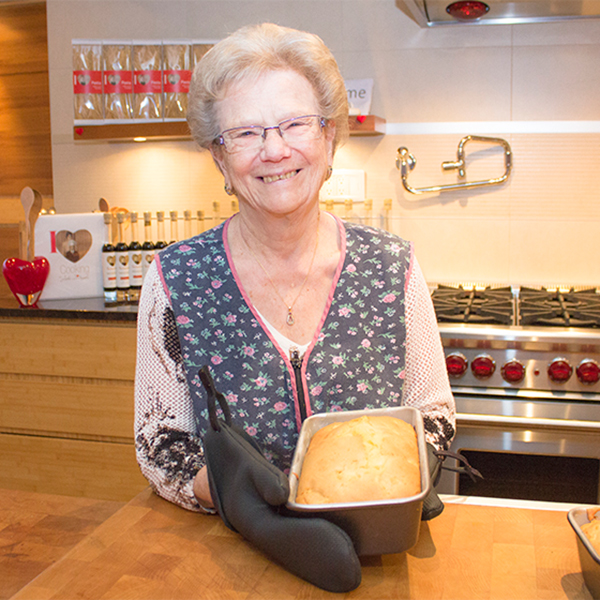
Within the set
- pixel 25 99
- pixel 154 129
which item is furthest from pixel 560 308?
pixel 25 99

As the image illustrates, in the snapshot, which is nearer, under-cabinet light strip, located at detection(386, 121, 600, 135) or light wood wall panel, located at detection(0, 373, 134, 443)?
light wood wall panel, located at detection(0, 373, 134, 443)

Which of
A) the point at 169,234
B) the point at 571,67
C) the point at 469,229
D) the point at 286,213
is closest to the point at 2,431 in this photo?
the point at 169,234

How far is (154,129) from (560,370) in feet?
5.53

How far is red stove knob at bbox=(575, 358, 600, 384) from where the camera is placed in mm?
1762

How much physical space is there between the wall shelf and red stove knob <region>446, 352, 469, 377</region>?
37.1 inches

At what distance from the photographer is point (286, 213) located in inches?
41.2

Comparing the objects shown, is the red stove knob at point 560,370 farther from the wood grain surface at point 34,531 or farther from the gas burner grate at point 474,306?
the wood grain surface at point 34,531

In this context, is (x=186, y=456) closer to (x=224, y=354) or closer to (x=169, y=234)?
(x=224, y=354)

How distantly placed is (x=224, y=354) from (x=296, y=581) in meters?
0.45

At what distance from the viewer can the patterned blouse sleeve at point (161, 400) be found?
0.99m

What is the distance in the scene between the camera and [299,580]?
27.9 inches

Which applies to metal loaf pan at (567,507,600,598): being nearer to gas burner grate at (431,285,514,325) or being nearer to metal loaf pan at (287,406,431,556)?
metal loaf pan at (287,406,431,556)

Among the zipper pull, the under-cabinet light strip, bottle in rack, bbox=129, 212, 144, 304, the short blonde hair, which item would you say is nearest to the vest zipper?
the zipper pull

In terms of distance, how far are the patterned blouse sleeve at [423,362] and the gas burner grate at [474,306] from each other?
79cm
